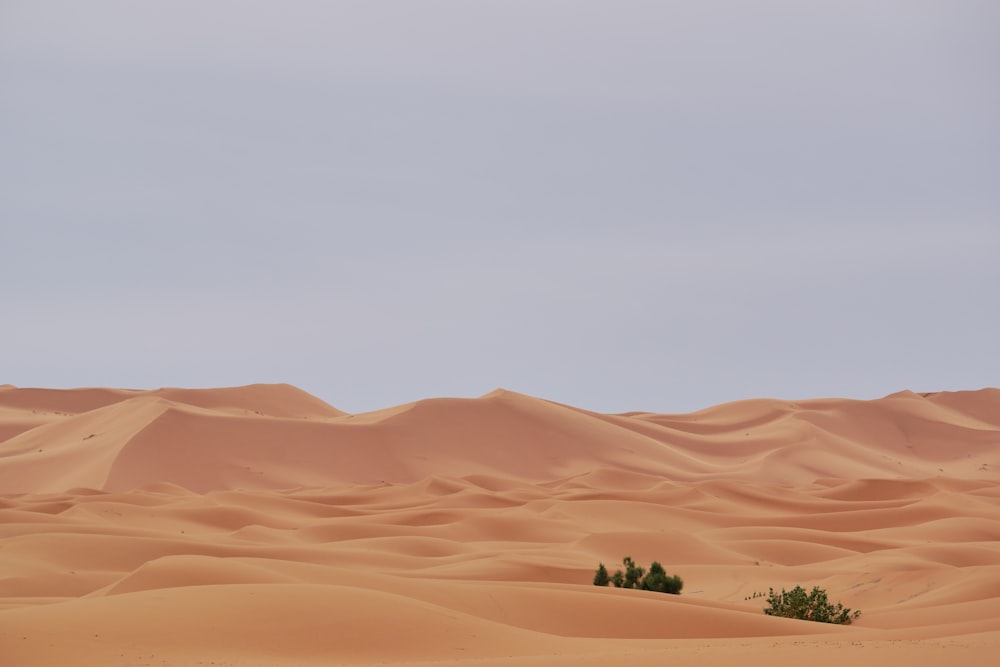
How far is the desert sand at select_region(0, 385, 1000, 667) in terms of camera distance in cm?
1189

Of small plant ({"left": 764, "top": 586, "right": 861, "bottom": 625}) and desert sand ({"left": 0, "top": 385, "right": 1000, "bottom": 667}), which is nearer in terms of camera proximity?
desert sand ({"left": 0, "top": 385, "right": 1000, "bottom": 667})

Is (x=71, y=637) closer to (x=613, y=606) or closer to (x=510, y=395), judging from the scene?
(x=613, y=606)

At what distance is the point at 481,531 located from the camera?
31.4 m

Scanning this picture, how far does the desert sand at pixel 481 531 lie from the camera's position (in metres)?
11.9

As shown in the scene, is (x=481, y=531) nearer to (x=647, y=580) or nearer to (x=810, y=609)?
(x=647, y=580)

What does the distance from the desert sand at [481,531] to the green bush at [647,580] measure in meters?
0.30

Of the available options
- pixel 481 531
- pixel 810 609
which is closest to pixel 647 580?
pixel 810 609

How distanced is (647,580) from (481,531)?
1107 centimetres

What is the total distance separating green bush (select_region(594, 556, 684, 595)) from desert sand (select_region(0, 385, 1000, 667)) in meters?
0.30

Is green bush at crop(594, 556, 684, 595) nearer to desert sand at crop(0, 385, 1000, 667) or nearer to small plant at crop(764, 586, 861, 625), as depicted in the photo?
desert sand at crop(0, 385, 1000, 667)

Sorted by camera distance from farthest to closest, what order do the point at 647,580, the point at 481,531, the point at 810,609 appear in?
the point at 481,531, the point at 647,580, the point at 810,609

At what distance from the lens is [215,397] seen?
64312 millimetres

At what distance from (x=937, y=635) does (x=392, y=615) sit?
19.8ft

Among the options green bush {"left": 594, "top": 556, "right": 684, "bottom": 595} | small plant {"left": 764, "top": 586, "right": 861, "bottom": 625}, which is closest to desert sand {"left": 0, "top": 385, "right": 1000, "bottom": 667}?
green bush {"left": 594, "top": 556, "right": 684, "bottom": 595}
